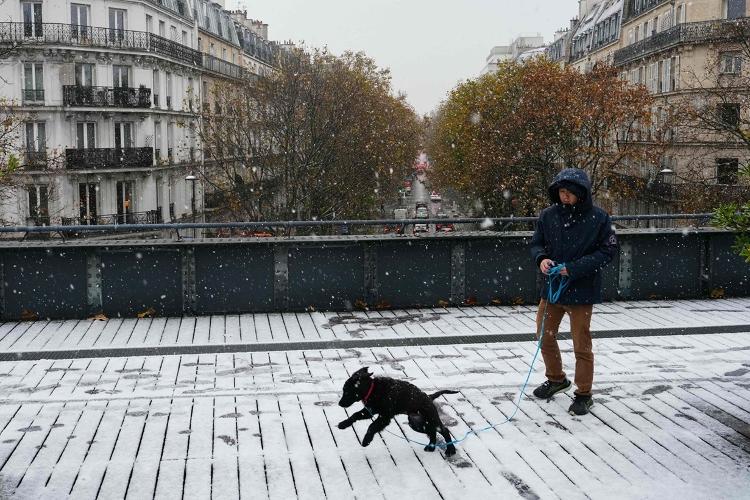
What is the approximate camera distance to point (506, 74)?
165 feet

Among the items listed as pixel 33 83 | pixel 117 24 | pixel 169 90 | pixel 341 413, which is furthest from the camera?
pixel 169 90

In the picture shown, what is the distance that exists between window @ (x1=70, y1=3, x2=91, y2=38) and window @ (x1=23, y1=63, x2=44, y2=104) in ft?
8.90

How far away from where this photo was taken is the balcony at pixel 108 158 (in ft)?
151

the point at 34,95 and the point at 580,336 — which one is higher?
the point at 34,95

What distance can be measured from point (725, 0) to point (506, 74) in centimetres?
1377

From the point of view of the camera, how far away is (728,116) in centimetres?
3812

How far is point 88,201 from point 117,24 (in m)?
10.5

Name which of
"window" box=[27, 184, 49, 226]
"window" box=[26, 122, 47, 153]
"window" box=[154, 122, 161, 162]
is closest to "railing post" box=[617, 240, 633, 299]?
"window" box=[27, 184, 49, 226]

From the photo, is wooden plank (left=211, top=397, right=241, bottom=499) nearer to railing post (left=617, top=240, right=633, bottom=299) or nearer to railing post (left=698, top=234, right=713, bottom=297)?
railing post (left=617, top=240, right=633, bottom=299)

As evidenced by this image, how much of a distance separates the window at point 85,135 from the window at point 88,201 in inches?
90.3

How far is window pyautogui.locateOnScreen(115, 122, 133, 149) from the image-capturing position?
162 feet

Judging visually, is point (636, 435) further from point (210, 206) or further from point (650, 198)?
point (210, 206)

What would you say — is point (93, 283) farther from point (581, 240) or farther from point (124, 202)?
point (124, 202)

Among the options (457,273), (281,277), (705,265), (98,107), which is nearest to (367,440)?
(281,277)
